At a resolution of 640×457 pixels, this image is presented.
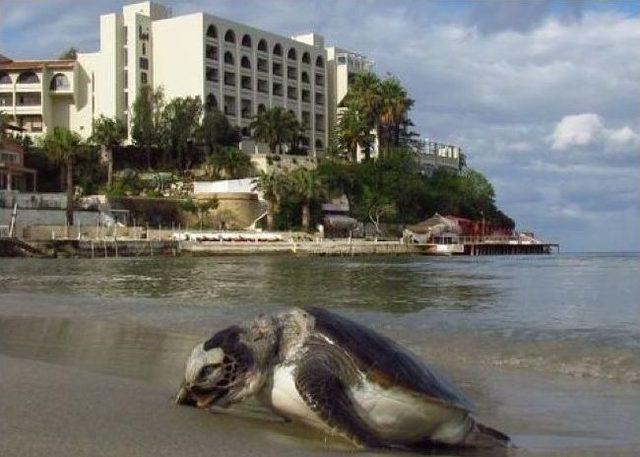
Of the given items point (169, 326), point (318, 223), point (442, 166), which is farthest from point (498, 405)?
point (442, 166)

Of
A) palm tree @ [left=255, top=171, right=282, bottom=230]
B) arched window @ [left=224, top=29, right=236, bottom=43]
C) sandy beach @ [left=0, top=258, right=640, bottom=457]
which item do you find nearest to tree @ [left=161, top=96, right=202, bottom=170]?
arched window @ [left=224, top=29, right=236, bottom=43]

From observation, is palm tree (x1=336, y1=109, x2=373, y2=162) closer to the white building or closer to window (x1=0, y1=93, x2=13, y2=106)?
the white building

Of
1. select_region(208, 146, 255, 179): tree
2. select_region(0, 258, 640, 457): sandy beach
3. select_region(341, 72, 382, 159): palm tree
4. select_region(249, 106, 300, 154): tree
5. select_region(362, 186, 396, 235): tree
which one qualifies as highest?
select_region(341, 72, 382, 159): palm tree

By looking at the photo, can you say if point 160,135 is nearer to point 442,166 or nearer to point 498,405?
point 442,166

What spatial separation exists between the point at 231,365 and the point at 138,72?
99.4 meters

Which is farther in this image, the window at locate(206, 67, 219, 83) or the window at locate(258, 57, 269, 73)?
the window at locate(258, 57, 269, 73)

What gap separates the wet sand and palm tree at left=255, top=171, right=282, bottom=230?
7454 cm

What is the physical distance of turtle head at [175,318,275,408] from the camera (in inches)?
197

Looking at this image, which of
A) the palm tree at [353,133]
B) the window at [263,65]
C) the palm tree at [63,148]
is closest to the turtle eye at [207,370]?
the palm tree at [63,148]

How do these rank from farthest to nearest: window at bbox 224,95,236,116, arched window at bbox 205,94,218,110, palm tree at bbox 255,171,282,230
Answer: window at bbox 224,95,236,116
arched window at bbox 205,94,218,110
palm tree at bbox 255,171,282,230

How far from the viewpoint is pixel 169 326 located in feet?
42.2

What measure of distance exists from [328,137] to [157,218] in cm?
3892

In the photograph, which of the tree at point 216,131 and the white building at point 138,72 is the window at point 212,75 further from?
the tree at point 216,131

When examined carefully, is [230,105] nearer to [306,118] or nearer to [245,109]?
[245,109]
